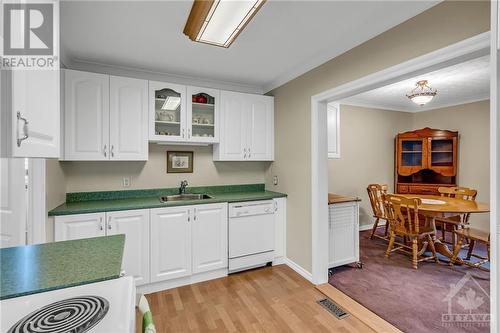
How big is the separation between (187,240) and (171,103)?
1631 millimetres

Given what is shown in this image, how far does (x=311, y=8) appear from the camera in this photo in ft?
6.08

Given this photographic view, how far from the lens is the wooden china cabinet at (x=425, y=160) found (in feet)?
15.9

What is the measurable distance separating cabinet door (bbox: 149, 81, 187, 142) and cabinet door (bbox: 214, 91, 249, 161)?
0.49 m

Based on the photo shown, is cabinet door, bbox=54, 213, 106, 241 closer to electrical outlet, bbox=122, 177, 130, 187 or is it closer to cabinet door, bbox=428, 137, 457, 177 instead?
electrical outlet, bbox=122, 177, 130, 187

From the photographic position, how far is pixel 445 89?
411 centimetres

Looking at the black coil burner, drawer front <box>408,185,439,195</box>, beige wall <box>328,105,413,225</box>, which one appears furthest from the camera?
drawer front <box>408,185,439,195</box>

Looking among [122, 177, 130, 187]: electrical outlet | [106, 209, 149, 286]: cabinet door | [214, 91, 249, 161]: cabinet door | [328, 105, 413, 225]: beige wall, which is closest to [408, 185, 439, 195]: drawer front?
[328, 105, 413, 225]: beige wall

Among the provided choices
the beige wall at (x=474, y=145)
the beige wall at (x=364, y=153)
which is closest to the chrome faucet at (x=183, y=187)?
the beige wall at (x=364, y=153)

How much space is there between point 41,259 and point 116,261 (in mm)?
399

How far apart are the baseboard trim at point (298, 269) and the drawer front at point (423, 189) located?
Result: 3423mm

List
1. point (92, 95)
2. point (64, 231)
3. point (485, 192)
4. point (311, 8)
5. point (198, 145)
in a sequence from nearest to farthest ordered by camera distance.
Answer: point (311, 8), point (64, 231), point (92, 95), point (198, 145), point (485, 192)

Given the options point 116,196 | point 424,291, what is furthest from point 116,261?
point 424,291

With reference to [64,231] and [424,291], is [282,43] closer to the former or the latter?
[64,231]

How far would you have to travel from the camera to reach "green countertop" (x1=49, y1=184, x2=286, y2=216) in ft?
7.96
